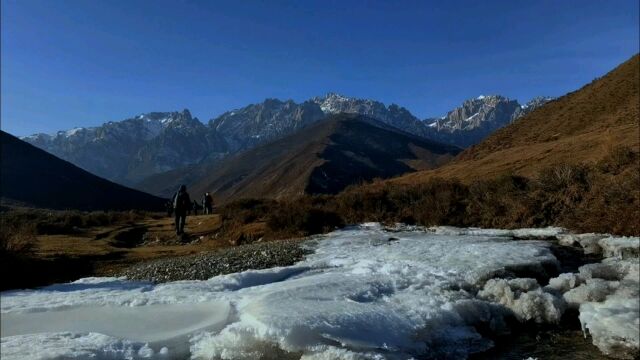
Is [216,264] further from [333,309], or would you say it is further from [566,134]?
[566,134]

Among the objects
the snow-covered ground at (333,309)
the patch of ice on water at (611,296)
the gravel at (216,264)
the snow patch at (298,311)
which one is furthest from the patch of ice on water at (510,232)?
the gravel at (216,264)

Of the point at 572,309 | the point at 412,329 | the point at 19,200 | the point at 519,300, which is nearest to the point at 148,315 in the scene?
the point at 412,329

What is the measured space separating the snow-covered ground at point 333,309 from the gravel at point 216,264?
101cm

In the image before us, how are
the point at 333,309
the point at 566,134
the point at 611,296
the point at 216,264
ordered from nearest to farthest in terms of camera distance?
the point at 333,309 < the point at 611,296 < the point at 216,264 < the point at 566,134

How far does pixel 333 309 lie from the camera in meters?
10.9

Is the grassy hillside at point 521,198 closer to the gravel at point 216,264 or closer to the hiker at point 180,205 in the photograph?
the hiker at point 180,205

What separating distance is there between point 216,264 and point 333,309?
24.3ft

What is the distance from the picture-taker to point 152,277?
16266 millimetres

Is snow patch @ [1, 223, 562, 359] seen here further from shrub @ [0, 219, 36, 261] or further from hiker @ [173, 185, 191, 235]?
hiker @ [173, 185, 191, 235]

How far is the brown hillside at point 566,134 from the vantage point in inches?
1249

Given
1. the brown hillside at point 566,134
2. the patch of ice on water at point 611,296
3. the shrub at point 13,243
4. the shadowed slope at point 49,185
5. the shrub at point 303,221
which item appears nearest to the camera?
the patch of ice on water at point 611,296

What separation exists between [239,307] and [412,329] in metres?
3.70

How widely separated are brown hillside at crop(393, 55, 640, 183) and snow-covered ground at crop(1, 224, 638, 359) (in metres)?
16.2

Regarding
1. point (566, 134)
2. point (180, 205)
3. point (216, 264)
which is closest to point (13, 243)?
point (216, 264)
